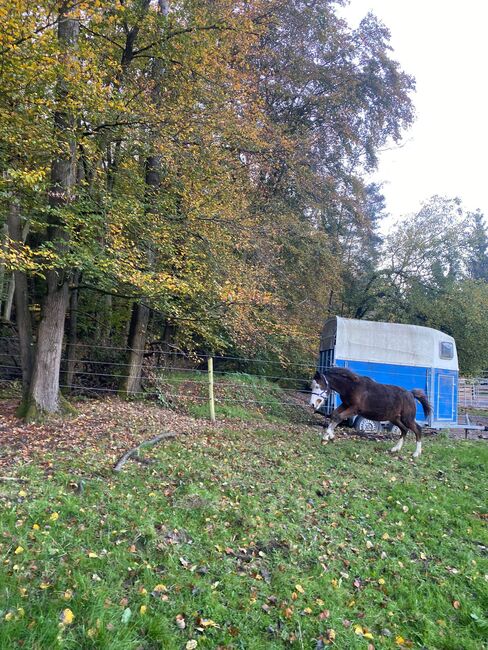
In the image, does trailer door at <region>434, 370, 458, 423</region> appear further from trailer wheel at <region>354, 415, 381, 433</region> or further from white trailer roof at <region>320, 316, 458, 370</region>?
trailer wheel at <region>354, 415, 381, 433</region>

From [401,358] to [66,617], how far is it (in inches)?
504

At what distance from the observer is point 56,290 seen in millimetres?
8500

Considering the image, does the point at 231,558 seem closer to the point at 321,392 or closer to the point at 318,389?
the point at 318,389

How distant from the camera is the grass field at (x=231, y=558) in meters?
3.18

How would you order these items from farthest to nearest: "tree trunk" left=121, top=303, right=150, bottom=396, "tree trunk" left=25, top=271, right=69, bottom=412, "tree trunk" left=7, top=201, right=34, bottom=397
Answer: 1. "tree trunk" left=121, top=303, right=150, bottom=396
2. "tree trunk" left=7, top=201, right=34, bottom=397
3. "tree trunk" left=25, top=271, right=69, bottom=412

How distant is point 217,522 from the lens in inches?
189

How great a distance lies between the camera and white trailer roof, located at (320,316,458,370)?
13766 mm

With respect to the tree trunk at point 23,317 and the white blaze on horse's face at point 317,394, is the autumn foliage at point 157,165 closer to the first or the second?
the tree trunk at point 23,317

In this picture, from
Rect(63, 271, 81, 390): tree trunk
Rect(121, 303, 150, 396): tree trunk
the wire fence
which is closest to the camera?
Rect(63, 271, 81, 390): tree trunk

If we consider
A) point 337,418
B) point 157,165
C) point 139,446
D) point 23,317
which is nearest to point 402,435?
point 337,418

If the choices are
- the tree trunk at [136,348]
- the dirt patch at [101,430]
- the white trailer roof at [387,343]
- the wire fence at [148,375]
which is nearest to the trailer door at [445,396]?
the white trailer roof at [387,343]

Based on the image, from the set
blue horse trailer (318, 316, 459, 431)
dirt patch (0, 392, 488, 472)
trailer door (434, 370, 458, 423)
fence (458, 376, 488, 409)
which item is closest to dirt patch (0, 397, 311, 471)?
dirt patch (0, 392, 488, 472)

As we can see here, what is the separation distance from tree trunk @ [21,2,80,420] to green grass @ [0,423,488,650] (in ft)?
9.09

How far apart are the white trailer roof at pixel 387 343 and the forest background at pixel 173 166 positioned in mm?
1603
